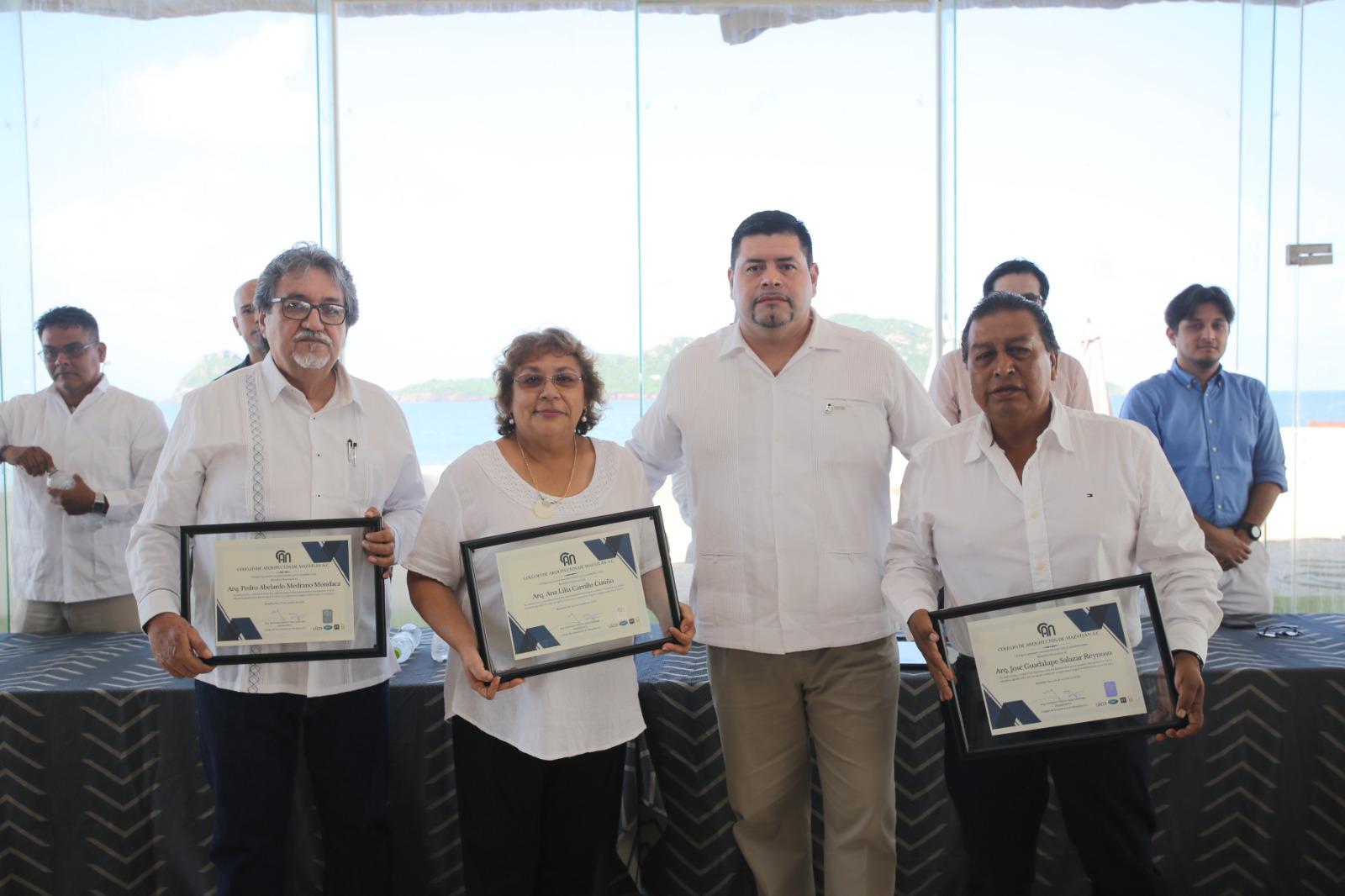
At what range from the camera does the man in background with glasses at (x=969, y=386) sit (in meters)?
3.06

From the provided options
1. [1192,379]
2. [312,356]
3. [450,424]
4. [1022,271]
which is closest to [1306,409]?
[1192,379]

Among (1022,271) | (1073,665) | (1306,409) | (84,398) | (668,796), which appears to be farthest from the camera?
(1306,409)

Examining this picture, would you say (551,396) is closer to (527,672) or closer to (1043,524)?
(527,672)

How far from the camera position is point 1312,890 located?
8.56 feet

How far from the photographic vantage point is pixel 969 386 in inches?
120

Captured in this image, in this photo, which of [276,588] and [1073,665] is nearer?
[1073,665]

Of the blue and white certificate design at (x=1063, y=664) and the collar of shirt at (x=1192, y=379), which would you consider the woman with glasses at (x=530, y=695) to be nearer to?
the blue and white certificate design at (x=1063, y=664)

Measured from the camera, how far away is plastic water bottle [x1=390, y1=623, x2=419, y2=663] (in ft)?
9.58

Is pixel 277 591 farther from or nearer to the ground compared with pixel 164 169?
nearer to the ground

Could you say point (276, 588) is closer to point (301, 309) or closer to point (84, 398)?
point (301, 309)

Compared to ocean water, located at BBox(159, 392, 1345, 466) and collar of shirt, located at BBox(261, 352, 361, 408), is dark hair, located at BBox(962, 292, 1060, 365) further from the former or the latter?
ocean water, located at BBox(159, 392, 1345, 466)

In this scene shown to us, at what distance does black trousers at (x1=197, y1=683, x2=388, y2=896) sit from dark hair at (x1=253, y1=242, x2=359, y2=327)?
886mm

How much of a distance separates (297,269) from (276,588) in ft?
2.36

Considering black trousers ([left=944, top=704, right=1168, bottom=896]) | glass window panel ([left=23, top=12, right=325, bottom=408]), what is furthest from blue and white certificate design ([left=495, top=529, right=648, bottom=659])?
glass window panel ([left=23, top=12, right=325, bottom=408])
